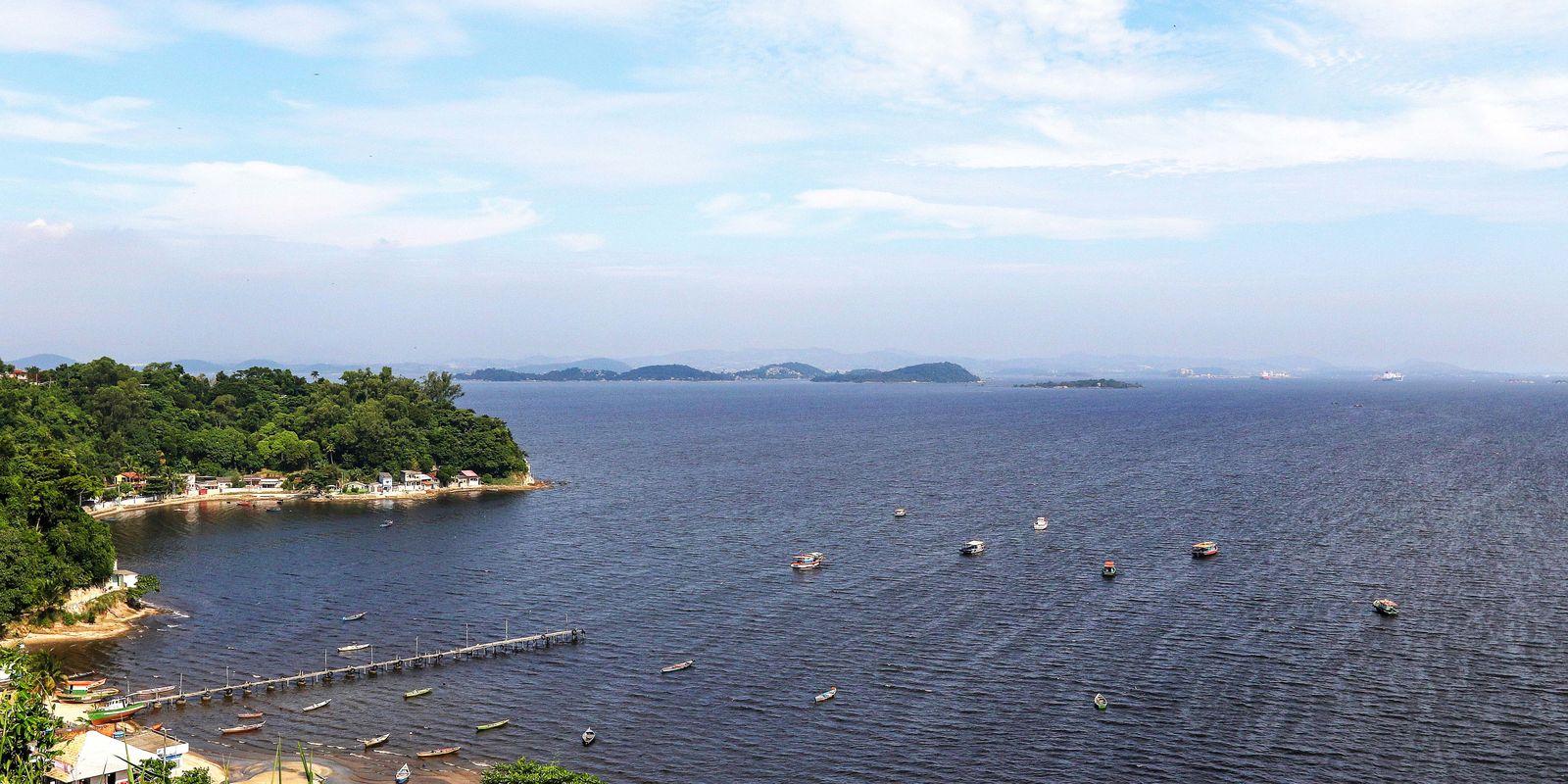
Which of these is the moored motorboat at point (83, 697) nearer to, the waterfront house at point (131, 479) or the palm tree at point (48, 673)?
A: the palm tree at point (48, 673)

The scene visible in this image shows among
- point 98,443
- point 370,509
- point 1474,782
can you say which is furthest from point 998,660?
point 98,443

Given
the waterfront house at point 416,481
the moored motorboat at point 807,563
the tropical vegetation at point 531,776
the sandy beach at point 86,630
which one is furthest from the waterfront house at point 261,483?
the tropical vegetation at point 531,776

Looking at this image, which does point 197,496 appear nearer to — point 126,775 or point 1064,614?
point 126,775

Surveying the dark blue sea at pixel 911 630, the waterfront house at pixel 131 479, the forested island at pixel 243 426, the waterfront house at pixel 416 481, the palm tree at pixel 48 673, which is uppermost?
the forested island at pixel 243 426

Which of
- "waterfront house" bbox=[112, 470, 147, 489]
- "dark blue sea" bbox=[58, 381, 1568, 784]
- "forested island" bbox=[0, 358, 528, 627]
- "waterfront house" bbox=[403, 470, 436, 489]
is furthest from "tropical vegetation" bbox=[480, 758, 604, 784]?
"waterfront house" bbox=[112, 470, 147, 489]

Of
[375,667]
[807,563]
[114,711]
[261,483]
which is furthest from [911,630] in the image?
[261,483]

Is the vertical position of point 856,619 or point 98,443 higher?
point 98,443
